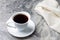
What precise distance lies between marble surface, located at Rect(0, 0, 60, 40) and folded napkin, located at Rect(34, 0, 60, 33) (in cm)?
2

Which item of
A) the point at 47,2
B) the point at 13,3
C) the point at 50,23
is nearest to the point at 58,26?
the point at 50,23

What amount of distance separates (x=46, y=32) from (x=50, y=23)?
0.06m

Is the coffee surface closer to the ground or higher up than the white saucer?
higher up

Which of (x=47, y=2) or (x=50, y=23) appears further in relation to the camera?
(x=47, y=2)

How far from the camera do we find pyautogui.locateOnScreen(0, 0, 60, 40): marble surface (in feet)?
2.43

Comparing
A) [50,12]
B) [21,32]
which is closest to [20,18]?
[21,32]

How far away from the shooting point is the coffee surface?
2.42ft

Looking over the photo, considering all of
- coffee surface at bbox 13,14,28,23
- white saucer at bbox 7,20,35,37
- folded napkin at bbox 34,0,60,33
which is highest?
folded napkin at bbox 34,0,60,33

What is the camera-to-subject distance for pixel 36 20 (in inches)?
32.1

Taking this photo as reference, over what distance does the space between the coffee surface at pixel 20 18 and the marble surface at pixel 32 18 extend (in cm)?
8

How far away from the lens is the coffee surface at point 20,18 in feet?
2.42

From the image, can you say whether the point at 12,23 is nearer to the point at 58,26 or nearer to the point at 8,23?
the point at 8,23

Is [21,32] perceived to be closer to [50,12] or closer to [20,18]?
[20,18]

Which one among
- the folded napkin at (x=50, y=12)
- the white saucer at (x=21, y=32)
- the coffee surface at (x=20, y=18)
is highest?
the folded napkin at (x=50, y=12)
